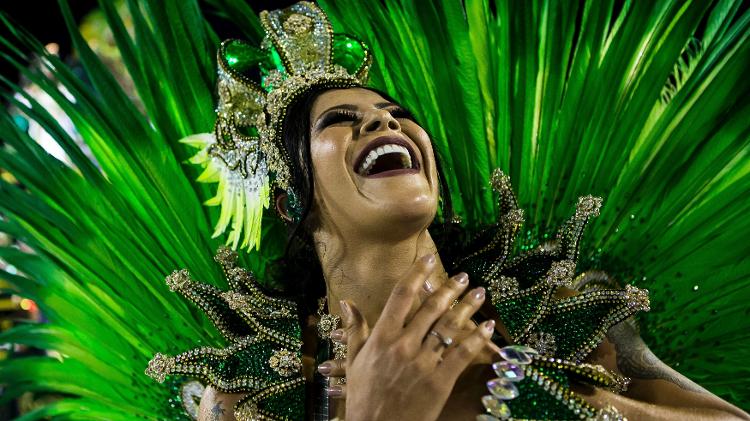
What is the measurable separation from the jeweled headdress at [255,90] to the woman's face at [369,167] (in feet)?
0.72

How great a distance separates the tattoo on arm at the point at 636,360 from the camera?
1350 mm

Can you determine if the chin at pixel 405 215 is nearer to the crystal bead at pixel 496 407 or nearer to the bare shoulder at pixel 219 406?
the crystal bead at pixel 496 407

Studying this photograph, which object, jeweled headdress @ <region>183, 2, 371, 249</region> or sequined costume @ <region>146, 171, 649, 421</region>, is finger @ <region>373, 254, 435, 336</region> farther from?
jeweled headdress @ <region>183, 2, 371, 249</region>

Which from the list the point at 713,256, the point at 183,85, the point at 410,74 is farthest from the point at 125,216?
the point at 713,256

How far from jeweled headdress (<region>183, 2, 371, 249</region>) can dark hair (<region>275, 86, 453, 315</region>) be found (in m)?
0.10

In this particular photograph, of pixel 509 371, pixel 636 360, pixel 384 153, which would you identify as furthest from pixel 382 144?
pixel 636 360


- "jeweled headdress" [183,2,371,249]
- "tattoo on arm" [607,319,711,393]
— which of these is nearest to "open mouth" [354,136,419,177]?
"jeweled headdress" [183,2,371,249]

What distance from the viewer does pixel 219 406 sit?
1.59m

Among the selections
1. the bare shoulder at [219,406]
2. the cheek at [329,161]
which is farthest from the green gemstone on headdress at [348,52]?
the bare shoulder at [219,406]

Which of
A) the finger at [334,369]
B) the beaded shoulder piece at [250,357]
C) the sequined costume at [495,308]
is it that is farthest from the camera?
the beaded shoulder piece at [250,357]

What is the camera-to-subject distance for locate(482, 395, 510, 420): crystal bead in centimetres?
115

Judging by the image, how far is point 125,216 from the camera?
195 cm

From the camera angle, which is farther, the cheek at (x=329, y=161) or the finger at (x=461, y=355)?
the cheek at (x=329, y=161)

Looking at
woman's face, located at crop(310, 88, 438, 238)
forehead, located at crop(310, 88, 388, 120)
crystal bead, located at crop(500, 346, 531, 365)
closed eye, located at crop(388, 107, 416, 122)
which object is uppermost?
forehead, located at crop(310, 88, 388, 120)
